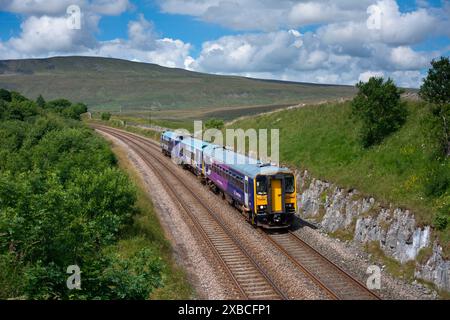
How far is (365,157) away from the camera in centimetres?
2803

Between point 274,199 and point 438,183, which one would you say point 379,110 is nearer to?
point 438,183

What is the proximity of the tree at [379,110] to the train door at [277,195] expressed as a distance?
319 inches

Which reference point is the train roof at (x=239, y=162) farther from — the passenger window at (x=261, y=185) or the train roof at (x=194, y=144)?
the passenger window at (x=261, y=185)

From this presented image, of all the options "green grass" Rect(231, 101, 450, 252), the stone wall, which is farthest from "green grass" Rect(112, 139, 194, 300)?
"green grass" Rect(231, 101, 450, 252)

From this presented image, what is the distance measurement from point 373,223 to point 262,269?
6.41 meters

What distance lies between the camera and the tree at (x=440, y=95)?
74.9 feet

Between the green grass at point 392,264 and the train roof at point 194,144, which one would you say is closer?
the green grass at point 392,264

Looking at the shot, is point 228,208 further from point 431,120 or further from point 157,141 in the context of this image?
point 157,141

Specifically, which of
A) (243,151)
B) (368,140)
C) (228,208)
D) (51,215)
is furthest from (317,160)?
(51,215)

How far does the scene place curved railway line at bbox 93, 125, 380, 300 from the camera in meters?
16.9

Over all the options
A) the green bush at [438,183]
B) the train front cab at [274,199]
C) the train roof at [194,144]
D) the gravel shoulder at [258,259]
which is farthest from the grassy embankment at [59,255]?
the train roof at [194,144]

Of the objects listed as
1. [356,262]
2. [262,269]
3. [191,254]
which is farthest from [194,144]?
[356,262]

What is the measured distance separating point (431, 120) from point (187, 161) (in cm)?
2556

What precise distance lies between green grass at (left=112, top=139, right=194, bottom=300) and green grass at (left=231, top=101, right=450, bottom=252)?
1023cm
